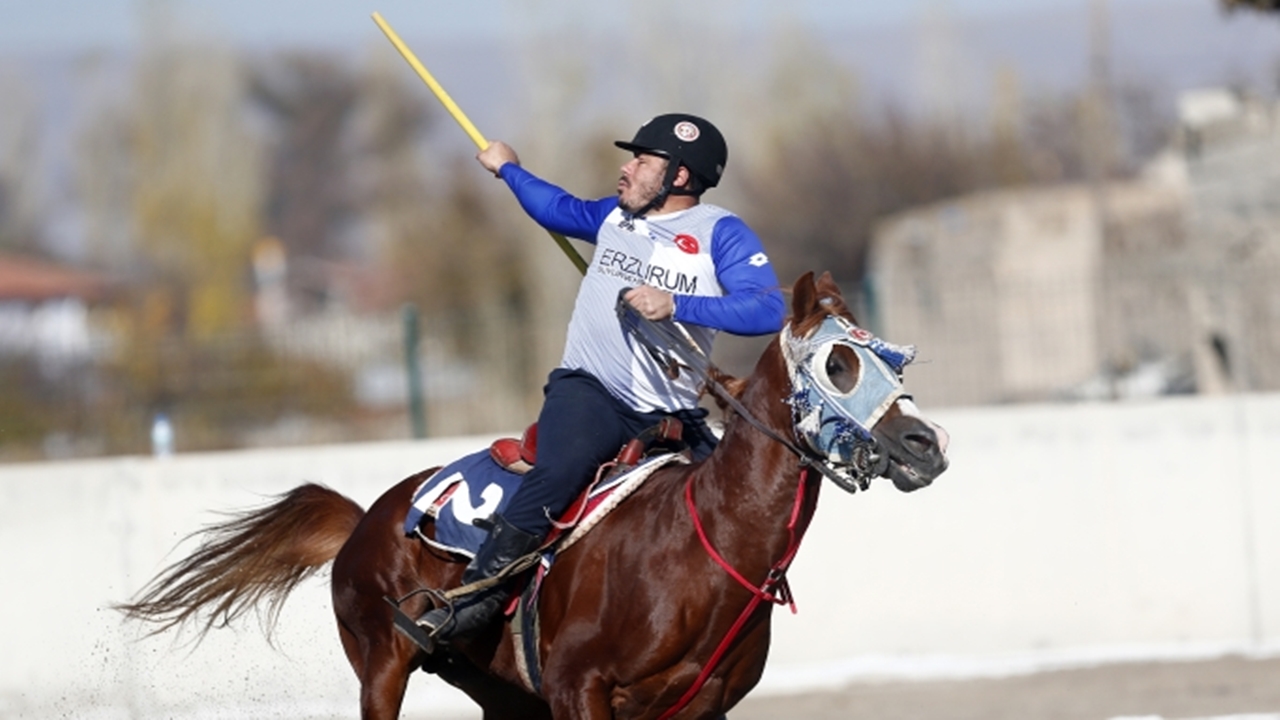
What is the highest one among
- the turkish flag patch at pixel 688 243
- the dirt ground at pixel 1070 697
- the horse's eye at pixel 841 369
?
the turkish flag patch at pixel 688 243


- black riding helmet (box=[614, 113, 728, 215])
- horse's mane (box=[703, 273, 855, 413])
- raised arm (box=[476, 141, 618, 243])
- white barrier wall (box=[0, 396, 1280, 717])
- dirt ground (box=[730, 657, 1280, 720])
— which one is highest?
black riding helmet (box=[614, 113, 728, 215])

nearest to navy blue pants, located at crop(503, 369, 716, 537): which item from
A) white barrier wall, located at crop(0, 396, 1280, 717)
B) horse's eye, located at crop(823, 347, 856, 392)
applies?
horse's eye, located at crop(823, 347, 856, 392)

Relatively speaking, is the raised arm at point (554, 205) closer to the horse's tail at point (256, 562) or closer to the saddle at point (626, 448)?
the saddle at point (626, 448)

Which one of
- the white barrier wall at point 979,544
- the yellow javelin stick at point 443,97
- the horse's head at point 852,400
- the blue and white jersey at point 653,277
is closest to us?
the horse's head at point 852,400

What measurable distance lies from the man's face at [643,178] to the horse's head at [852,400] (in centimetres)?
86

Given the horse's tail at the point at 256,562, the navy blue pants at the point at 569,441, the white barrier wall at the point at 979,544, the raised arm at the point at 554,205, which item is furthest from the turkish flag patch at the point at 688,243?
the white barrier wall at the point at 979,544

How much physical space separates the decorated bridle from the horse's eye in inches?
0.6

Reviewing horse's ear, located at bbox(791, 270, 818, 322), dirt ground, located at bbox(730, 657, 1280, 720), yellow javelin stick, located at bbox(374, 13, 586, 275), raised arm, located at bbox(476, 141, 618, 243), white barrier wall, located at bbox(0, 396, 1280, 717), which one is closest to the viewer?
horse's ear, located at bbox(791, 270, 818, 322)

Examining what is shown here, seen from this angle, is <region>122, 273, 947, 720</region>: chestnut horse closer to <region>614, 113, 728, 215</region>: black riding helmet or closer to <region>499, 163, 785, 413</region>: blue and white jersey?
<region>499, 163, 785, 413</region>: blue and white jersey

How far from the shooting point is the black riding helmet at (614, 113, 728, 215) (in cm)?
536

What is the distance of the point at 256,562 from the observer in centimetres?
655

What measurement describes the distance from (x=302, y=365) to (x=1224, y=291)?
Answer: 857 centimetres

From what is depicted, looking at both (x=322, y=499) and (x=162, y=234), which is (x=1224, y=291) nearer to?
(x=322, y=499)

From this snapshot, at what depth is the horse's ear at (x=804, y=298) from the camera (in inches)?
183
